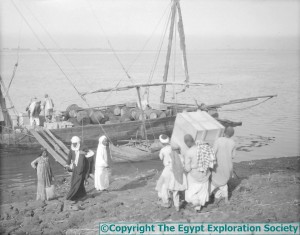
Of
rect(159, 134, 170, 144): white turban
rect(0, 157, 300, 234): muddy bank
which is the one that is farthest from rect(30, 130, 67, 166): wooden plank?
rect(159, 134, 170, 144): white turban

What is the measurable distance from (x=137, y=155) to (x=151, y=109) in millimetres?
5241

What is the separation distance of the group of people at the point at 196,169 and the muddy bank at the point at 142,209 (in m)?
0.35

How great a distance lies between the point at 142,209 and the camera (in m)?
7.45

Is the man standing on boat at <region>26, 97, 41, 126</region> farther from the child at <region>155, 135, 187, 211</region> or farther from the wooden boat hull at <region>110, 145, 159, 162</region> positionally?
the child at <region>155, 135, 187, 211</region>

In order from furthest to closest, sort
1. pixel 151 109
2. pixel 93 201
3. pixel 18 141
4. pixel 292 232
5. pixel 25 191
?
pixel 151 109 → pixel 18 141 → pixel 25 191 → pixel 93 201 → pixel 292 232

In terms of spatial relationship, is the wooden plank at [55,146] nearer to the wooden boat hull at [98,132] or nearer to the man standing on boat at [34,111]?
the wooden boat hull at [98,132]

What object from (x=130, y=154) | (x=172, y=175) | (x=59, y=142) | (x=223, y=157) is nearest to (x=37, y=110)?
(x=59, y=142)

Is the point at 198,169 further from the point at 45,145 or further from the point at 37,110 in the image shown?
the point at 37,110

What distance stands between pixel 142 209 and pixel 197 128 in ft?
7.03

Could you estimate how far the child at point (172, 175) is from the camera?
6.52 m

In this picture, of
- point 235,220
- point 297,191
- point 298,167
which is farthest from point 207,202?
point 298,167

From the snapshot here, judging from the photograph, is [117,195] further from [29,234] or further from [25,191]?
[25,191]

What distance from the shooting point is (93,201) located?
8508 millimetres

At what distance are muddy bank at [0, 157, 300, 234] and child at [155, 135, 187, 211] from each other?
0.38m
